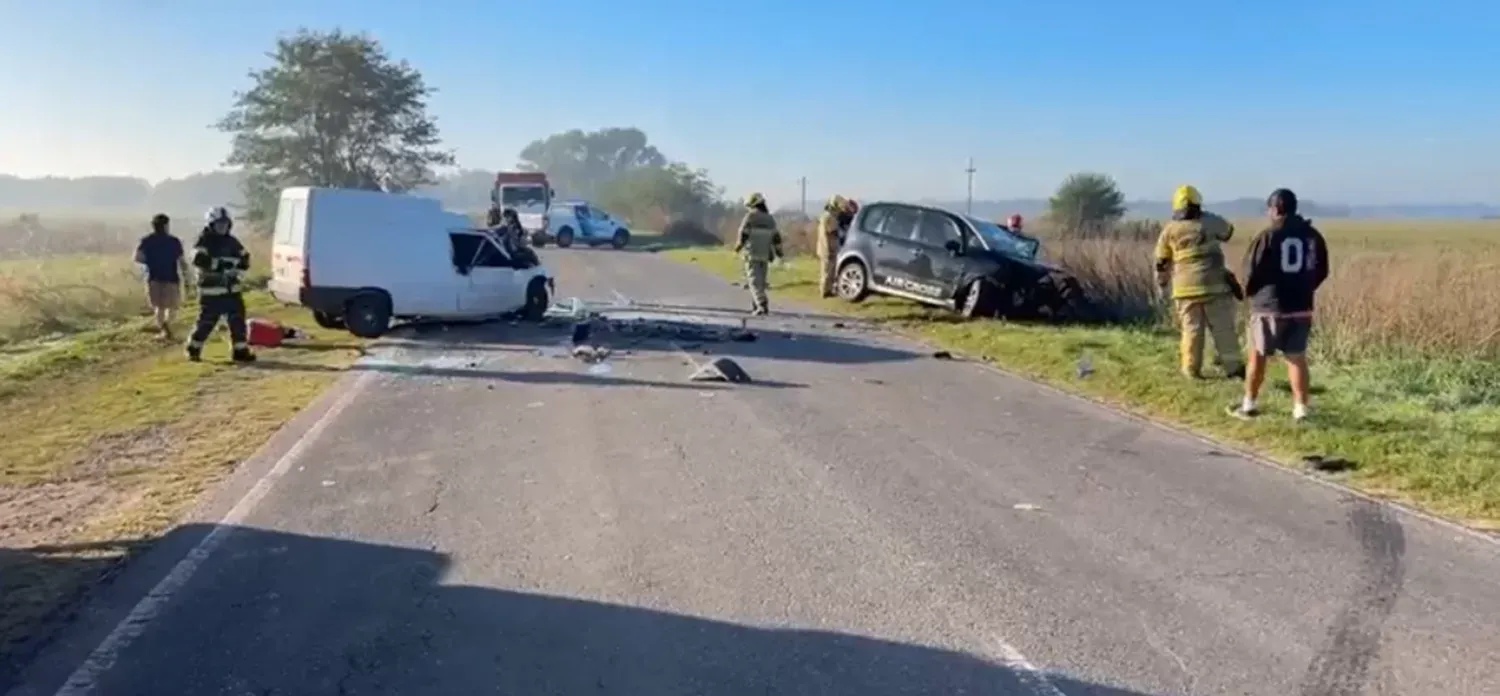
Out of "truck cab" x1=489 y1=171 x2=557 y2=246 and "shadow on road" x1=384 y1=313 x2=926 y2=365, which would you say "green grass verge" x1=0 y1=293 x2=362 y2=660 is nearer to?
"shadow on road" x1=384 y1=313 x2=926 y2=365

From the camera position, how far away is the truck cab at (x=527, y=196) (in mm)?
48844

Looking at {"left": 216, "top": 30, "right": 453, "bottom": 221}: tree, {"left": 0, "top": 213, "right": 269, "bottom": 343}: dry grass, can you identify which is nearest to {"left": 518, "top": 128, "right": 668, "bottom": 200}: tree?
{"left": 216, "top": 30, "right": 453, "bottom": 221}: tree

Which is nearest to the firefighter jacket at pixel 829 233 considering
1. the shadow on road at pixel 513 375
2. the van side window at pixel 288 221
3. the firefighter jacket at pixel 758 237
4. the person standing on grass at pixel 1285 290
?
the firefighter jacket at pixel 758 237

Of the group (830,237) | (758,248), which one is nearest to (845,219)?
(830,237)

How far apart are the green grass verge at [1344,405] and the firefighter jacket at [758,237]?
3741mm

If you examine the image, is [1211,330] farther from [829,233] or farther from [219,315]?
[829,233]

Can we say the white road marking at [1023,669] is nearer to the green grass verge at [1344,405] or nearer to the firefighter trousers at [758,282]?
the green grass verge at [1344,405]

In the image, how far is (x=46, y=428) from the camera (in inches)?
400

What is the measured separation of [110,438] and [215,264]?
437cm

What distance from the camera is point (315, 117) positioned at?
57.4m

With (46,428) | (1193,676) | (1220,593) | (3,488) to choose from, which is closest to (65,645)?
(3,488)

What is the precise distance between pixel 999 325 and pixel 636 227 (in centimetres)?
6419

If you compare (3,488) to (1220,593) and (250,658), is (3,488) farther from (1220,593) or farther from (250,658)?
(1220,593)

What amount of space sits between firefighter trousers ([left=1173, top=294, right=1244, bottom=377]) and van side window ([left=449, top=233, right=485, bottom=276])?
9517 mm
